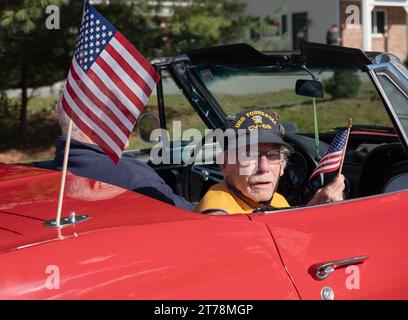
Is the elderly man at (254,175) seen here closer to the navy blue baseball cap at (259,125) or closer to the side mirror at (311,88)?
the navy blue baseball cap at (259,125)

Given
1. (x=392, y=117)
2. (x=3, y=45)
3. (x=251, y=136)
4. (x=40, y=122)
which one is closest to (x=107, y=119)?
(x=251, y=136)

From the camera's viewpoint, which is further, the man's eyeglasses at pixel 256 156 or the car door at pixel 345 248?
the man's eyeglasses at pixel 256 156

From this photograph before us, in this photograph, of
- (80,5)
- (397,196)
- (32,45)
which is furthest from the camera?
(32,45)

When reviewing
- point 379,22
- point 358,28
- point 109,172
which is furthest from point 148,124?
point 379,22

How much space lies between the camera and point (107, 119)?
2342 mm

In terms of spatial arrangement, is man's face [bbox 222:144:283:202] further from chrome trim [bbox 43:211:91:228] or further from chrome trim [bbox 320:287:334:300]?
chrome trim [bbox 43:211:91:228]

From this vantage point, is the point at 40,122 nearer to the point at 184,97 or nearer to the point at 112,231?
the point at 184,97

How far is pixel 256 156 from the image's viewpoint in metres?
2.74

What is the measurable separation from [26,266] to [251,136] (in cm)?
116

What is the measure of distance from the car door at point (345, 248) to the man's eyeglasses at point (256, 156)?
42 centimetres

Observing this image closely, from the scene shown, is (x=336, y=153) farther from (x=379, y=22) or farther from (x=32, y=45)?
(x=379, y=22)

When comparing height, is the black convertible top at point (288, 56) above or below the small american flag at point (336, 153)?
above

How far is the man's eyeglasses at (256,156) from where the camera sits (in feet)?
8.91

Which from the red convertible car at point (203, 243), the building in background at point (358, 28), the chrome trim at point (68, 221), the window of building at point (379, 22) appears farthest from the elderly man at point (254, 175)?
the window of building at point (379, 22)
